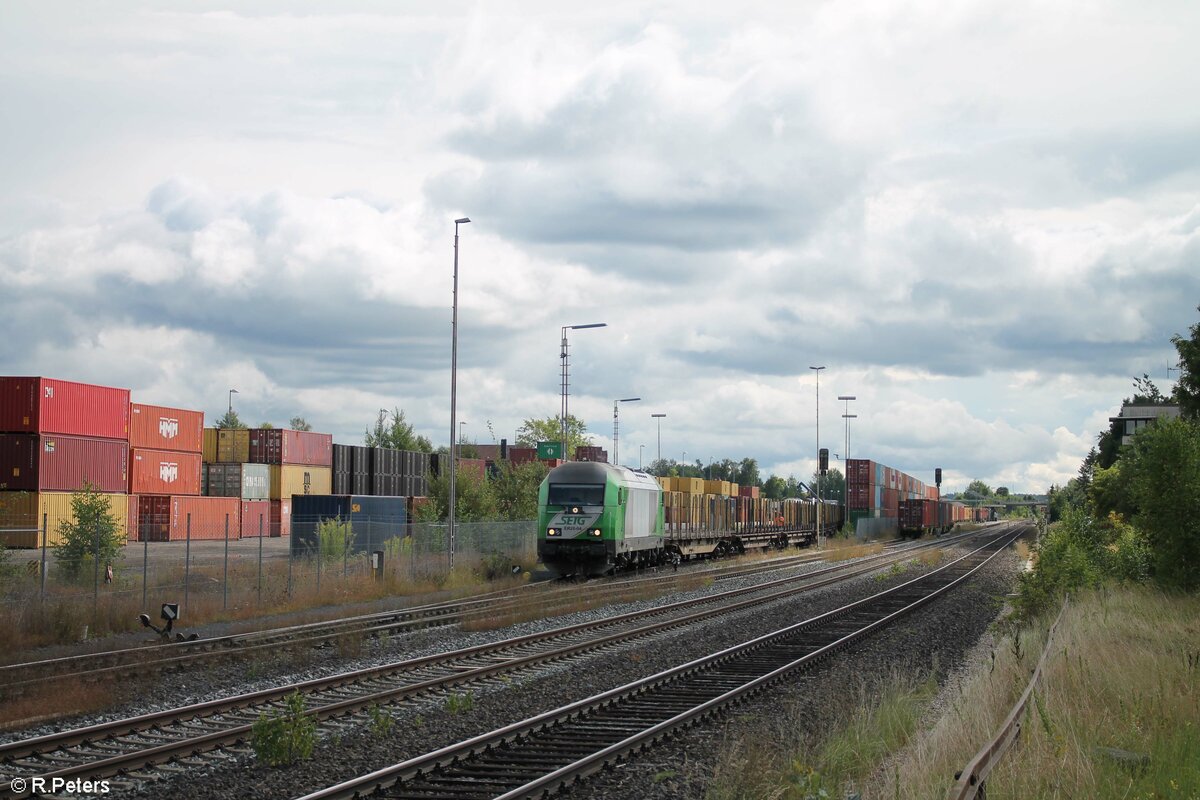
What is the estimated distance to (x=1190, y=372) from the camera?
1868 inches

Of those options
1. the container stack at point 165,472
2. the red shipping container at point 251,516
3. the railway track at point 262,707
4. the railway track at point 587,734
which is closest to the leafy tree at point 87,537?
the railway track at point 262,707

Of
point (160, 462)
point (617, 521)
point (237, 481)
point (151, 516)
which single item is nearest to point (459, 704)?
point (617, 521)

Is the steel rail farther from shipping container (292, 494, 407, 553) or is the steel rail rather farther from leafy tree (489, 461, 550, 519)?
leafy tree (489, 461, 550, 519)

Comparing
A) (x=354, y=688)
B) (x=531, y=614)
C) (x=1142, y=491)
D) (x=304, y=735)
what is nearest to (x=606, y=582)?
(x=531, y=614)

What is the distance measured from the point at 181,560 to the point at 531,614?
19856 millimetres

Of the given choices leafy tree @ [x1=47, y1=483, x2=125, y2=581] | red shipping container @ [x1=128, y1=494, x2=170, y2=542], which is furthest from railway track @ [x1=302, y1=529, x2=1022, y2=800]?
red shipping container @ [x1=128, y1=494, x2=170, y2=542]

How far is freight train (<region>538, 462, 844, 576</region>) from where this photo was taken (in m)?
32.7

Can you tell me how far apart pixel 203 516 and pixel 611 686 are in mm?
48800

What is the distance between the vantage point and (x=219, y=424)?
417 ft

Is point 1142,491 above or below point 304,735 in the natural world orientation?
above

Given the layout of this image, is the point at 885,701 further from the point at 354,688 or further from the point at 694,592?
the point at 694,592

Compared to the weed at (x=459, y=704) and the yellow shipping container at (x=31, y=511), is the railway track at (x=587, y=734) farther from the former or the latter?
the yellow shipping container at (x=31, y=511)

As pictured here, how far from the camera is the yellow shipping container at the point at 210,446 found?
67312mm

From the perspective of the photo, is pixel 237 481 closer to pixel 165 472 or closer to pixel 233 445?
pixel 233 445
